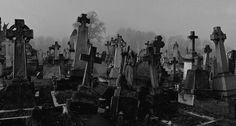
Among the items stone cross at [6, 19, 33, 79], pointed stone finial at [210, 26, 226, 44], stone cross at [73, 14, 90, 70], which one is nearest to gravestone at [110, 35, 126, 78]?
stone cross at [73, 14, 90, 70]

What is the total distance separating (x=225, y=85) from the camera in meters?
8.24

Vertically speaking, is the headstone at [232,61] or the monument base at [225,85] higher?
the headstone at [232,61]

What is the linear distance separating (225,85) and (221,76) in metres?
0.36

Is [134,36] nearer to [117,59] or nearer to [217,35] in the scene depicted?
[117,59]

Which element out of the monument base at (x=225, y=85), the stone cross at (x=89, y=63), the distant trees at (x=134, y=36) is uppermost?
the distant trees at (x=134, y=36)

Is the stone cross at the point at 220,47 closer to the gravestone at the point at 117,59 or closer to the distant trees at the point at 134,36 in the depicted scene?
the gravestone at the point at 117,59

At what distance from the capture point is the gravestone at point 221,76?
8262 millimetres

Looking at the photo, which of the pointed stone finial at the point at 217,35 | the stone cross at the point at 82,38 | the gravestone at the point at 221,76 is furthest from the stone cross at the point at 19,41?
the gravestone at the point at 221,76

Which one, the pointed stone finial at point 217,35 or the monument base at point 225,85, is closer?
the monument base at point 225,85

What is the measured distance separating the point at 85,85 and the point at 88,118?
1.31 metres

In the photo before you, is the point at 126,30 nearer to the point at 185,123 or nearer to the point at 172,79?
the point at 172,79

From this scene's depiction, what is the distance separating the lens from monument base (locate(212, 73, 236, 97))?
8227 mm

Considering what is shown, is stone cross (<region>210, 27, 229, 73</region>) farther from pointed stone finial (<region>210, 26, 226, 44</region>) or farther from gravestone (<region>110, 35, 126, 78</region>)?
gravestone (<region>110, 35, 126, 78</region>)

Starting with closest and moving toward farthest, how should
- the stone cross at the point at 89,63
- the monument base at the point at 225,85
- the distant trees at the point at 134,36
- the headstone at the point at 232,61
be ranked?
the stone cross at the point at 89,63 → the monument base at the point at 225,85 → the headstone at the point at 232,61 → the distant trees at the point at 134,36
